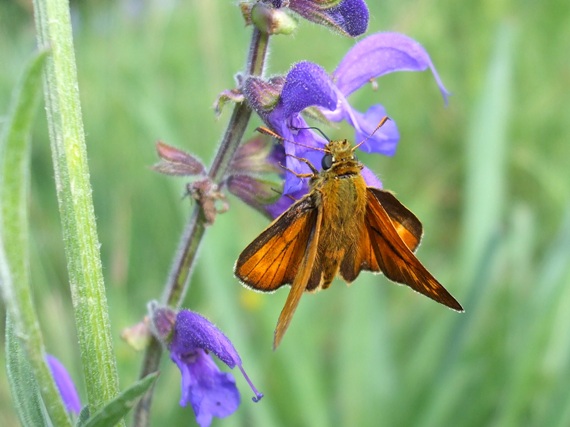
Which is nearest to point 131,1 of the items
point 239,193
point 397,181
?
point 397,181

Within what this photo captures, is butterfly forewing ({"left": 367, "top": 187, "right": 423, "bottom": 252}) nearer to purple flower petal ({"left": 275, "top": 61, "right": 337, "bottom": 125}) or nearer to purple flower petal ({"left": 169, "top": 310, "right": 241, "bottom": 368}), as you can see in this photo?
purple flower petal ({"left": 275, "top": 61, "right": 337, "bottom": 125})

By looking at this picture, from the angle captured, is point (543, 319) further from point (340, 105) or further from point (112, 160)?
point (112, 160)

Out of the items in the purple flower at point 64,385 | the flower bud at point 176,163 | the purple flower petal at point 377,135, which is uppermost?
the purple flower petal at point 377,135

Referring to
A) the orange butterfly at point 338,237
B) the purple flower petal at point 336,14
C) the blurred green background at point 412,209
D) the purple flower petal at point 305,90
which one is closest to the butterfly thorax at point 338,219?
the orange butterfly at point 338,237

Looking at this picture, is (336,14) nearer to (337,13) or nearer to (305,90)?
(337,13)

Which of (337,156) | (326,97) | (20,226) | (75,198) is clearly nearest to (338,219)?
(337,156)

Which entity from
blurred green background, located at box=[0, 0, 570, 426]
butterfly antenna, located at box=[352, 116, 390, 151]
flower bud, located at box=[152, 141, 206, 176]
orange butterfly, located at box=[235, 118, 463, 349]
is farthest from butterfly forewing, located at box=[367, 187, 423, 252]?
blurred green background, located at box=[0, 0, 570, 426]

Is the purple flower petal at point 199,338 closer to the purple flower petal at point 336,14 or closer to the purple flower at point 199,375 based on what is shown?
the purple flower at point 199,375

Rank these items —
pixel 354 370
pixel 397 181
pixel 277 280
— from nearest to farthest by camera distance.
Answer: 1. pixel 277 280
2. pixel 354 370
3. pixel 397 181
